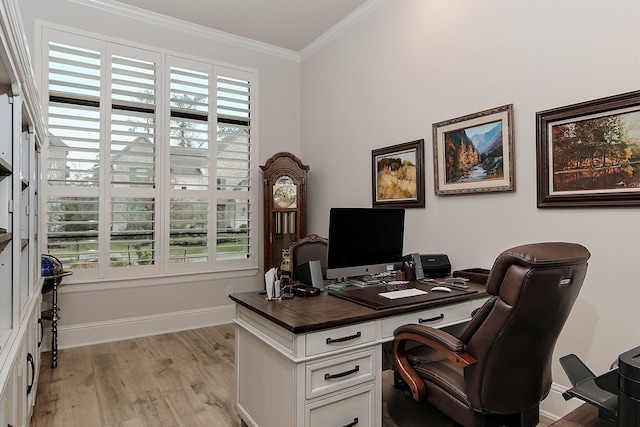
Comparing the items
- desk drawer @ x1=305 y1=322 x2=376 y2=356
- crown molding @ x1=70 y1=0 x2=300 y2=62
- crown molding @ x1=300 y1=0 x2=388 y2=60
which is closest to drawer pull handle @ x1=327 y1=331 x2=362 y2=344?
desk drawer @ x1=305 y1=322 x2=376 y2=356

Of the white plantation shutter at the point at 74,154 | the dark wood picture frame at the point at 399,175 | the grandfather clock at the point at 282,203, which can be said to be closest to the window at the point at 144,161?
the white plantation shutter at the point at 74,154

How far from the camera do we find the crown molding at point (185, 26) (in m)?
3.84

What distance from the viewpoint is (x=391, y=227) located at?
273cm

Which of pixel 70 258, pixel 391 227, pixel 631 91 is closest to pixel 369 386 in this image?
pixel 391 227

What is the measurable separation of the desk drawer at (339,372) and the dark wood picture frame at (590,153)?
155 centimetres

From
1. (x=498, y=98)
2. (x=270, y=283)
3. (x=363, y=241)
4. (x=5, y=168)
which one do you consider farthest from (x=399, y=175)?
(x=5, y=168)

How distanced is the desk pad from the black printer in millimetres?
921

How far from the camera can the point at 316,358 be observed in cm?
172

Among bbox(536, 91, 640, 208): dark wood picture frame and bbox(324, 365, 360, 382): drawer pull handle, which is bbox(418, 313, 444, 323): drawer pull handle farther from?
bbox(536, 91, 640, 208): dark wood picture frame

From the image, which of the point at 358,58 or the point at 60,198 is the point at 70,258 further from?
the point at 358,58

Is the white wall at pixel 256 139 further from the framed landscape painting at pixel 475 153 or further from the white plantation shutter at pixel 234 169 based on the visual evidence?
the framed landscape painting at pixel 475 153

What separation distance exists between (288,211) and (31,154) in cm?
265

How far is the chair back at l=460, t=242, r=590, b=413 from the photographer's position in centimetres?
138

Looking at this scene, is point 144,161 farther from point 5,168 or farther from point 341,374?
point 341,374
